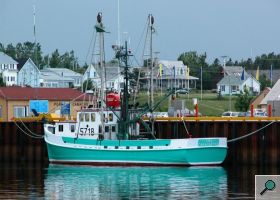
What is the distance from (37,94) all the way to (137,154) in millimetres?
28614

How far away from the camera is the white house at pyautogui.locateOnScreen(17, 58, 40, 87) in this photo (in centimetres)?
15612

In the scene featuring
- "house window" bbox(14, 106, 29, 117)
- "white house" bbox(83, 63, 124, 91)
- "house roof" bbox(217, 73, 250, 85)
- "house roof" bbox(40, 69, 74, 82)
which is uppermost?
"house roof" bbox(40, 69, 74, 82)

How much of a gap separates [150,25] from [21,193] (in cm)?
2228

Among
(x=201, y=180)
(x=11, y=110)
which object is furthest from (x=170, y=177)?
(x=11, y=110)

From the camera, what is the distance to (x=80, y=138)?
65.2 m

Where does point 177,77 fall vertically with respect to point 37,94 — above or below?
above

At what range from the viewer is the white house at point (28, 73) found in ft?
512

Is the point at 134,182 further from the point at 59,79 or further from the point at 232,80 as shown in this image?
the point at 59,79

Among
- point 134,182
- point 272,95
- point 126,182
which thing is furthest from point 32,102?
point 134,182

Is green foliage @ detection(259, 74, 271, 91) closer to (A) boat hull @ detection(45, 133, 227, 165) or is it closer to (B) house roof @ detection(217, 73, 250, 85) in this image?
(B) house roof @ detection(217, 73, 250, 85)

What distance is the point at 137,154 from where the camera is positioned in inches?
2507

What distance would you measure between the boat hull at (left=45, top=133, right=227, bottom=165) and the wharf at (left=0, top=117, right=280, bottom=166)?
6.39ft

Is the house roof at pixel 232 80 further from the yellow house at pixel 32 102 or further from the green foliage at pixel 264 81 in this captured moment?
the yellow house at pixel 32 102

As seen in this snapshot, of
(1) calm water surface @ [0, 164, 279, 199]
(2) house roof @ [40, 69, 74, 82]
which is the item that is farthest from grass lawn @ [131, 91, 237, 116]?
(1) calm water surface @ [0, 164, 279, 199]
